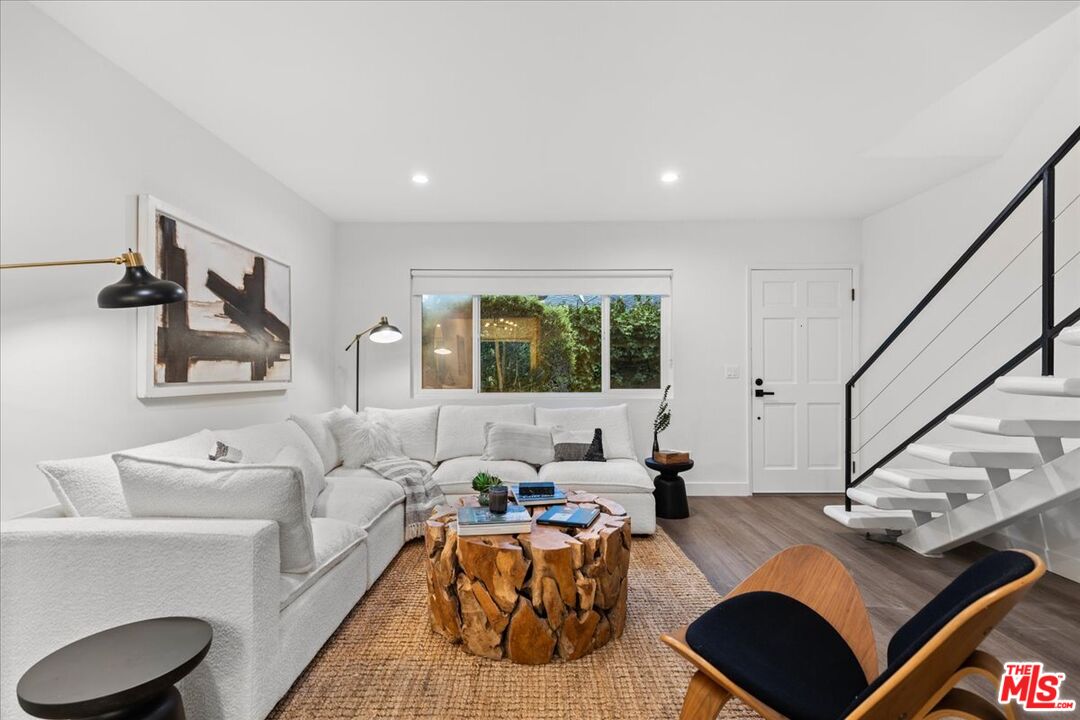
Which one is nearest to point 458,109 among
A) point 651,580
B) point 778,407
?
point 651,580

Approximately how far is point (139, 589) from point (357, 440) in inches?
82.0

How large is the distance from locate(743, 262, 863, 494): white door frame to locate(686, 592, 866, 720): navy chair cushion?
3.41 m

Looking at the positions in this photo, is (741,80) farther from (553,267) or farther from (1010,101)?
(553,267)

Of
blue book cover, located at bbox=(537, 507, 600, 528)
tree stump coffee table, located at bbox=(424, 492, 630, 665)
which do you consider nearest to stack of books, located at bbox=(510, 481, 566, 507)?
blue book cover, located at bbox=(537, 507, 600, 528)

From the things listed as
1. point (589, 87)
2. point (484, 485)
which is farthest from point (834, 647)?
point (589, 87)

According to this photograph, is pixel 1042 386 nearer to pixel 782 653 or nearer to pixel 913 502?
pixel 913 502

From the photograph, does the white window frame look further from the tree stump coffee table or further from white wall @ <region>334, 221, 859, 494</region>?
the tree stump coffee table

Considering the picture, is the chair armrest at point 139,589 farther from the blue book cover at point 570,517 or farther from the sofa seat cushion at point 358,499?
the blue book cover at point 570,517

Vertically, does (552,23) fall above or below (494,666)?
above

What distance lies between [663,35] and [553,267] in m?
2.83

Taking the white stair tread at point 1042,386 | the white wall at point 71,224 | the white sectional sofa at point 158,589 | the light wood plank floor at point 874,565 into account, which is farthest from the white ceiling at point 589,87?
the light wood plank floor at point 874,565

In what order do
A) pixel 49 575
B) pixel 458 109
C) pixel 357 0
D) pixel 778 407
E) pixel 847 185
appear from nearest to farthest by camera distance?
pixel 49 575, pixel 357 0, pixel 458 109, pixel 847 185, pixel 778 407

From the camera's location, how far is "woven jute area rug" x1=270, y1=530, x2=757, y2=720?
1867 mm

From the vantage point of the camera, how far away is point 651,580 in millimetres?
2951
